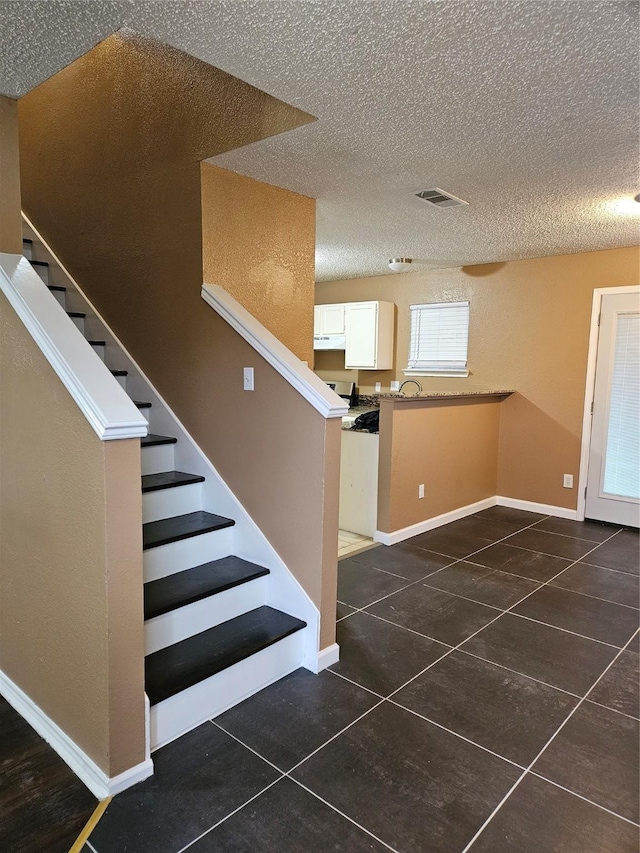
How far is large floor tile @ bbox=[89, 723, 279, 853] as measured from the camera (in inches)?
61.2

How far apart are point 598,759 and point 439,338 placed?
420cm

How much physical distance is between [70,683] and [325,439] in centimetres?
127

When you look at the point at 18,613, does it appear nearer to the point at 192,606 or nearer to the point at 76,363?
the point at 192,606

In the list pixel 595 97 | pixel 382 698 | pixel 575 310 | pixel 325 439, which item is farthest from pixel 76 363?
pixel 575 310

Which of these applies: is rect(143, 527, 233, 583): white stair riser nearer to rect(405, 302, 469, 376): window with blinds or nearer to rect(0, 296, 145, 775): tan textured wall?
rect(0, 296, 145, 775): tan textured wall

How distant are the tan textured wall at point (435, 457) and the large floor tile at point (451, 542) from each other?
0.15 m

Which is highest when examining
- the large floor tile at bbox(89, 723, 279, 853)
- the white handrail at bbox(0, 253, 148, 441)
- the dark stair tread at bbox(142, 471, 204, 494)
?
the white handrail at bbox(0, 253, 148, 441)

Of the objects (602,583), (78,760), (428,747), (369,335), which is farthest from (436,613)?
(369,335)

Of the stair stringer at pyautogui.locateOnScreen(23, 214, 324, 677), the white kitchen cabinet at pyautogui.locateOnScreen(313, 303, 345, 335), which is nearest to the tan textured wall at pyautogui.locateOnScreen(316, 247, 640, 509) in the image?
the white kitchen cabinet at pyautogui.locateOnScreen(313, 303, 345, 335)

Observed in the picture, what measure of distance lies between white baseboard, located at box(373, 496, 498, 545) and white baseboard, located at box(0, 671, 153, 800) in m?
2.58

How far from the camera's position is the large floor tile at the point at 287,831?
1536 millimetres

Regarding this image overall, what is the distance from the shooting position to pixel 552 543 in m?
4.23

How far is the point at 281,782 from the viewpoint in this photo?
1.78m

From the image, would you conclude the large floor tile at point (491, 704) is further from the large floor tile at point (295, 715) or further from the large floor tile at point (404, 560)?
the large floor tile at point (404, 560)
